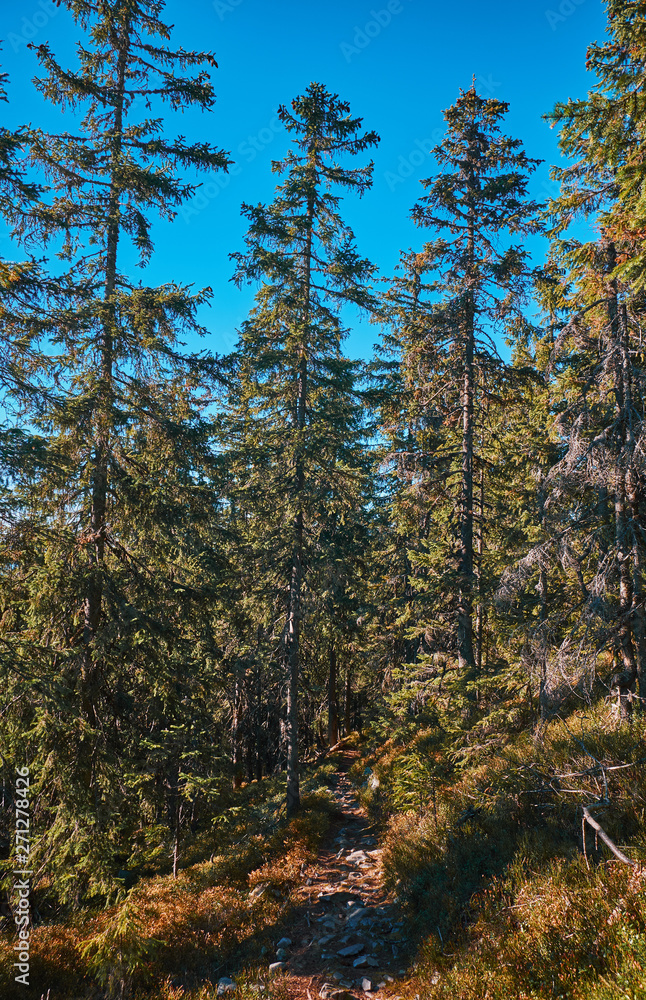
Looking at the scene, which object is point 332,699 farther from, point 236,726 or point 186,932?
point 186,932

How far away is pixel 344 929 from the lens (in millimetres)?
7828

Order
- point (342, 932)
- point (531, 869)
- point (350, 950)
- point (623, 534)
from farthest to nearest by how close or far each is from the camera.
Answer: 1. point (342, 932)
2. point (623, 534)
3. point (350, 950)
4. point (531, 869)

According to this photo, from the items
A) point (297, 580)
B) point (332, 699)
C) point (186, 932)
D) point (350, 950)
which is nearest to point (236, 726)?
point (332, 699)

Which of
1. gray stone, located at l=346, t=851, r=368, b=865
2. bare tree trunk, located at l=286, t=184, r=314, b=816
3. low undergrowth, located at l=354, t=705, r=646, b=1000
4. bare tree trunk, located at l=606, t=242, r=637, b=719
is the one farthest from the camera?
bare tree trunk, located at l=286, t=184, r=314, b=816

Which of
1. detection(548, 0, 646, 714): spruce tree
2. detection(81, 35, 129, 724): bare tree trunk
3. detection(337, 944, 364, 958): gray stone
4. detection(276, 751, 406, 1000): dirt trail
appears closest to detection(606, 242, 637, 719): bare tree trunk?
detection(548, 0, 646, 714): spruce tree

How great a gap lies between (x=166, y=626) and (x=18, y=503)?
4.15m

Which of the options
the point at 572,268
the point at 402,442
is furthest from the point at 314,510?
the point at 572,268

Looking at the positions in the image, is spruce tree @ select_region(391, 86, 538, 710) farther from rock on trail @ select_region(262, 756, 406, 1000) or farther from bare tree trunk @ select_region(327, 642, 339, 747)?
bare tree trunk @ select_region(327, 642, 339, 747)

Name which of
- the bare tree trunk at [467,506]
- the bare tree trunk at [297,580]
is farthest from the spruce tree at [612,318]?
the bare tree trunk at [297,580]

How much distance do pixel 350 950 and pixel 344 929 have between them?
777mm

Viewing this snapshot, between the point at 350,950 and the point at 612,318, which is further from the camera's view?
the point at 612,318

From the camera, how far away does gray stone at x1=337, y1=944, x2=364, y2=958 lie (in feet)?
23.2

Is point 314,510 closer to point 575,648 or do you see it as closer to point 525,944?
point 575,648

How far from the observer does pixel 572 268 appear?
28.7 feet
